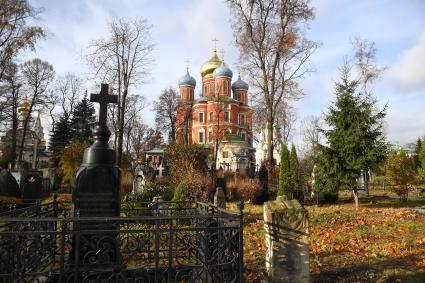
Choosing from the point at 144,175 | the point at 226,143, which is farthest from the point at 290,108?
the point at 226,143

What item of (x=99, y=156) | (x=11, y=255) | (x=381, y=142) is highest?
(x=381, y=142)

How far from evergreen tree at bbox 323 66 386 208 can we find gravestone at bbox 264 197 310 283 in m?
13.0

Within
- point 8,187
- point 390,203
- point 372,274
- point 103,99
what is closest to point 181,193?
point 103,99

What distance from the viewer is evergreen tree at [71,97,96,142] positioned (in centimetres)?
4122

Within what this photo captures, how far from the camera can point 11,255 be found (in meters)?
4.36

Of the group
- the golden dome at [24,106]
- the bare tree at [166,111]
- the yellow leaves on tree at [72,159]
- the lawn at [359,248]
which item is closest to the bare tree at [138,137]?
the bare tree at [166,111]

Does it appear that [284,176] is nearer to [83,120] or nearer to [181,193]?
[181,193]

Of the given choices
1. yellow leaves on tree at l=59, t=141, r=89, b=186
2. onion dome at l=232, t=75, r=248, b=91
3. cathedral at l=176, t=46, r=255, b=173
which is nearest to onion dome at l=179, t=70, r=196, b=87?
cathedral at l=176, t=46, r=255, b=173

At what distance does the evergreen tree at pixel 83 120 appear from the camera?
4122cm

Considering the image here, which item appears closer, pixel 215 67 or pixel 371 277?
pixel 371 277

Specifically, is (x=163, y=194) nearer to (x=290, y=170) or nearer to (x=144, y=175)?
(x=144, y=175)

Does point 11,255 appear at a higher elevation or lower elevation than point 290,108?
lower

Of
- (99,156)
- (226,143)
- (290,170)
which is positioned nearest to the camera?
(99,156)

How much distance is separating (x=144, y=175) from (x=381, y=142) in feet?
44.5
